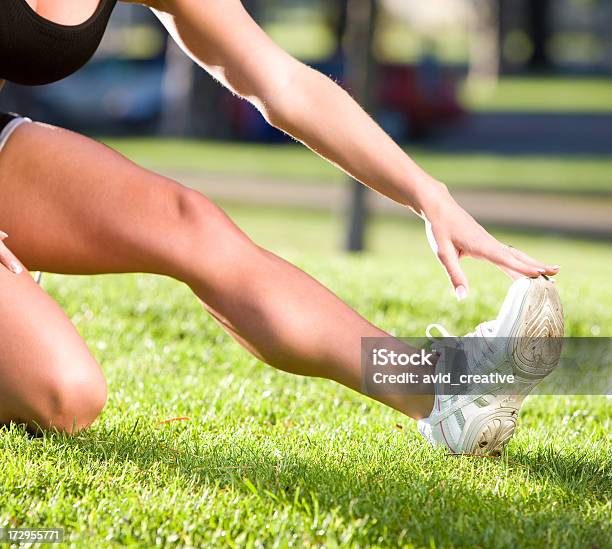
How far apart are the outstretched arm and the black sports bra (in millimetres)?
205

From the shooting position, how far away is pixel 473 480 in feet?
8.19

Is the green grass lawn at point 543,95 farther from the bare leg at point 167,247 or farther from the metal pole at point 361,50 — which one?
the bare leg at point 167,247

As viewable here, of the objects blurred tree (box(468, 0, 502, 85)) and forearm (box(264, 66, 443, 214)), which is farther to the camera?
blurred tree (box(468, 0, 502, 85))

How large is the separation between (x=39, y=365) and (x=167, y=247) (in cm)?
39

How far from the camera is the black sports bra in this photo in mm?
2723

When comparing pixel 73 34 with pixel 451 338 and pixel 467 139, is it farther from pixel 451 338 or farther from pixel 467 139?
pixel 467 139

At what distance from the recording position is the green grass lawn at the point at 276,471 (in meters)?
2.19

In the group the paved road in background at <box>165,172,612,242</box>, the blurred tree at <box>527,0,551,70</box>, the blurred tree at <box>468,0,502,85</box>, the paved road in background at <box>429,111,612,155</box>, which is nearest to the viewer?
the paved road in background at <box>165,172,612,242</box>

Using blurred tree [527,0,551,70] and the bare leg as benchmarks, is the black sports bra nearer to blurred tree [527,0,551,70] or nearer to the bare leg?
the bare leg

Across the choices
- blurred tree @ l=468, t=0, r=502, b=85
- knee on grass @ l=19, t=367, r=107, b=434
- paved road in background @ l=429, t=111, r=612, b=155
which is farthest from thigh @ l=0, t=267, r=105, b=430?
blurred tree @ l=468, t=0, r=502, b=85

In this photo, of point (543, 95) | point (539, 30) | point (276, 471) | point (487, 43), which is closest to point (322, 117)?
A: point (276, 471)

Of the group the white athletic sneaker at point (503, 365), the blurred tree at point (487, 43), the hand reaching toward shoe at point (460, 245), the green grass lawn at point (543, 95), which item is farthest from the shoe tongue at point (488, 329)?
the blurred tree at point (487, 43)

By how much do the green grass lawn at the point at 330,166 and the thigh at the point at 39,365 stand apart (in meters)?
12.6

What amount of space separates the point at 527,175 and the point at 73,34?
14260 mm
